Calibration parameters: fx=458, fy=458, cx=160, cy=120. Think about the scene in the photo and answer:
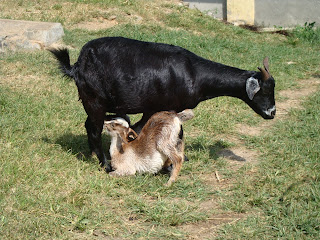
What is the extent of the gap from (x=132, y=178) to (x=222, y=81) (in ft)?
4.96

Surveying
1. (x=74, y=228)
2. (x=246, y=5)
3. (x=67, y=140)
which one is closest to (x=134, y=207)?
(x=74, y=228)

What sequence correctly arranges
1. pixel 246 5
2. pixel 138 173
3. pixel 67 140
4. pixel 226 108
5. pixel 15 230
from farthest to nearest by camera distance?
1. pixel 246 5
2. pixel 226 108
3. pixel 67 140
4. pixel 138 173
5. pixel 15 230

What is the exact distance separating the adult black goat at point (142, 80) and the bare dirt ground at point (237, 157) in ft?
2.74

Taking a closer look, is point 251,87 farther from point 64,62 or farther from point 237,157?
point 64,62

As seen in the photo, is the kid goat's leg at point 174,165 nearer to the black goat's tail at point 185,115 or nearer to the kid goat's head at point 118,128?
the black goat's tail at point 185,115

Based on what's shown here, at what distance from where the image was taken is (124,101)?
194 inches

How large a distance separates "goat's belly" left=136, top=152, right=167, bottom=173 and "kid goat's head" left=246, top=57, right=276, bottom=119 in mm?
1254

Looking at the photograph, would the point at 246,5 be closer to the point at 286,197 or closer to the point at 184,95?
the point at 184,95

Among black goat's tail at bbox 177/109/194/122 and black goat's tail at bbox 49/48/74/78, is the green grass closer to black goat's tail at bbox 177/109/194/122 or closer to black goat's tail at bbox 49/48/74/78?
black goat's tail at bbox 177/109/194/122

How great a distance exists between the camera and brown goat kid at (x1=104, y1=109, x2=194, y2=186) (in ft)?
15.4

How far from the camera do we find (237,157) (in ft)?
18.4

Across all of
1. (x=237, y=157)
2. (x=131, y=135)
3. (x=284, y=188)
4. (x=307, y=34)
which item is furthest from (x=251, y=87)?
(x=307, y=34)

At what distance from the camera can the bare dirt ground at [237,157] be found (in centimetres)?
393

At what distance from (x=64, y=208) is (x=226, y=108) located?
12.5 ft
